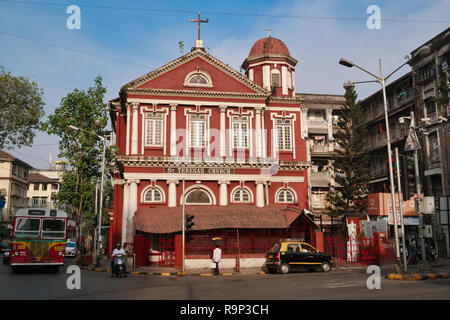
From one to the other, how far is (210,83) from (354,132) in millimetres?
15314

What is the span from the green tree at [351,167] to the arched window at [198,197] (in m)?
13.3

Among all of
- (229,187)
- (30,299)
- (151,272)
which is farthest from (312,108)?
(30,299)

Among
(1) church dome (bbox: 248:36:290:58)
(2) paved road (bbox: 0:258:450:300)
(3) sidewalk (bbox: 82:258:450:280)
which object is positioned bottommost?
(3) sidewalk (bbox: 82:258:450:280)

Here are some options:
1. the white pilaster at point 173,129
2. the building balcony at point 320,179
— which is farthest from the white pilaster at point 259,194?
the building balcony at point 320,179

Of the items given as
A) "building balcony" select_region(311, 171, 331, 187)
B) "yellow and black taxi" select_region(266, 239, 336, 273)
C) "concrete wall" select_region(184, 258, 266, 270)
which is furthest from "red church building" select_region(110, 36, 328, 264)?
"building balcony" select_region(311, 171, 331, 187)

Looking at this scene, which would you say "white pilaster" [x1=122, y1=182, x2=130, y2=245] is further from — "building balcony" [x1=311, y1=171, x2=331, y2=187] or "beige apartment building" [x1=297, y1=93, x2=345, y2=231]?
"building balcony" [x1=311, y1=171, x2=331, y2=187]

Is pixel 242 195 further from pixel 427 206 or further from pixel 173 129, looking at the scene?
pixel 427 206

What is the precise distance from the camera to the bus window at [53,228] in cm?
2328

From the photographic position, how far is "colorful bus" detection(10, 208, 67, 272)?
22.7 m

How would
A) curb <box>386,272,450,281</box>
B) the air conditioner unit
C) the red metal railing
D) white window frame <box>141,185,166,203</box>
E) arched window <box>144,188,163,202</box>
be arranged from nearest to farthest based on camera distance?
1. curb <box>386,272,450,281</box>
2. the air conditioner unit
3. the red metal railing
4. white window frame <box>141,185,166,203</box>
5. arched window <box>144,188,163,202</box>

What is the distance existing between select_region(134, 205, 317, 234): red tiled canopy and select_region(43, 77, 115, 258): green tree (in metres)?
7.17

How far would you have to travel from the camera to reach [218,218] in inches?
1142

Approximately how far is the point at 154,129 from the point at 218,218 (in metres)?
8.67

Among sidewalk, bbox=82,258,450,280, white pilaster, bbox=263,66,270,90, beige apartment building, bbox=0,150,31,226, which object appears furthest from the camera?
beige apartment building, bbox=0,150,31,226
